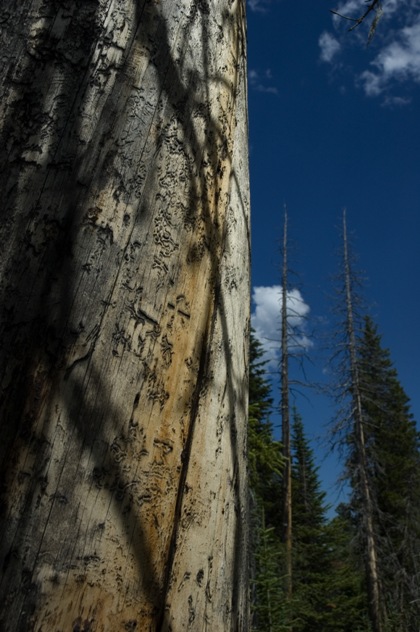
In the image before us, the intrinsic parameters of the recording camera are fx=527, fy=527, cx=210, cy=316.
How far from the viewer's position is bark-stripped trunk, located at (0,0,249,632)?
2.50 feet

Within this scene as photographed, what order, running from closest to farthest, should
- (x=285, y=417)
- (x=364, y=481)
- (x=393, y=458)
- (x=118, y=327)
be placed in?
(x=118, y=327), (x=364, y=481), (x=285, y=417), (x=393, y=458)

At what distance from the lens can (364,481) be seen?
17.1m

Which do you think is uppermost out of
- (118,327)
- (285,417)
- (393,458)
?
(393,458)

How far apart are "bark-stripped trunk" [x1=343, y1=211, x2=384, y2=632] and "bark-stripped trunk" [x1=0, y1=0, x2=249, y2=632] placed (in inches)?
639

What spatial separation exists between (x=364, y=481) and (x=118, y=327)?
17.9 meters

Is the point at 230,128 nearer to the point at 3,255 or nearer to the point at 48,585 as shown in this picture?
the point at 3,255

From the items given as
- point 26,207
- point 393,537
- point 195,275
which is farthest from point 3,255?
point 393,537

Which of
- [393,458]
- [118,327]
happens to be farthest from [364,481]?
[118,327]

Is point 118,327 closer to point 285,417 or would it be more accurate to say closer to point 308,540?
point 285,417

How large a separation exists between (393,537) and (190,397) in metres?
26.9

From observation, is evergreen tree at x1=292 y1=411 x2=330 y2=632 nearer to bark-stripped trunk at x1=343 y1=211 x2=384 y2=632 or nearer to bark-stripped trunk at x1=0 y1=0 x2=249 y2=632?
bark-stripped trunk at x1=343 y1=211 x2=384 y2=632

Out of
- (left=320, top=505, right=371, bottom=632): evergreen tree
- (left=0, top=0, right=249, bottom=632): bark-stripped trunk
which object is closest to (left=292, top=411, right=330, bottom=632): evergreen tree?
(left=320, top=505, right=371, bottom=632): evergreen tree

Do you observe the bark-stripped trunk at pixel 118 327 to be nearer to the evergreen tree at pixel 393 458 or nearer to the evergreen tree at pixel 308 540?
the evergreen tree at pixel 393 458

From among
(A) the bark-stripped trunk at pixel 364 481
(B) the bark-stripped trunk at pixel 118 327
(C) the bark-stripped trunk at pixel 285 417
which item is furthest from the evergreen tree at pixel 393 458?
(B) the bark-stripped trunk at pixel 118 327
